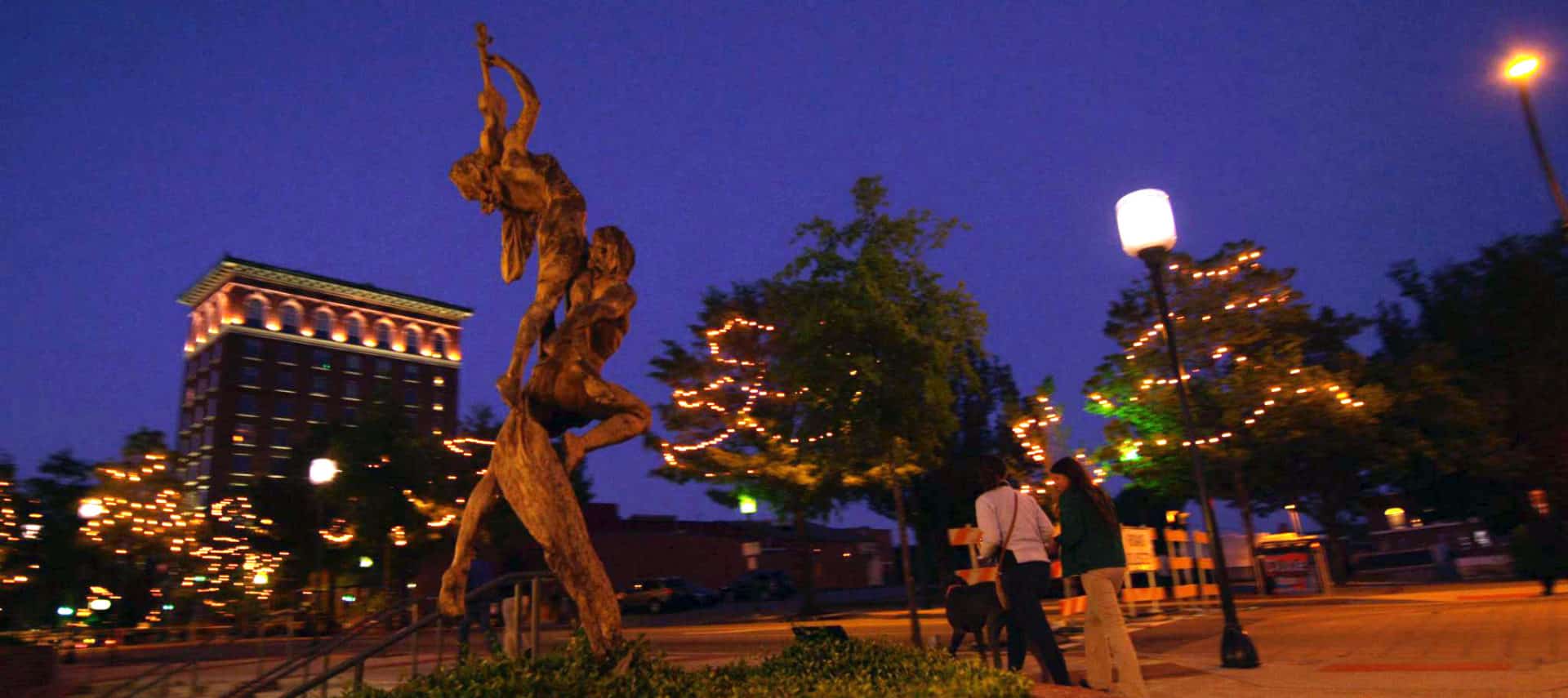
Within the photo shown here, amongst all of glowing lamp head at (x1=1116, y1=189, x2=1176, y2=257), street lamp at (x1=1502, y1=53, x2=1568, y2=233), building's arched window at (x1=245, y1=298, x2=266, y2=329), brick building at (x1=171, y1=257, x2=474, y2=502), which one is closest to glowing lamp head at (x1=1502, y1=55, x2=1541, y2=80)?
street lamp at (x1=1502, y1=53, x2=1568, y2=233)

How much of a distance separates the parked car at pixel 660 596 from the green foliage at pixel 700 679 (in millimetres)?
33718

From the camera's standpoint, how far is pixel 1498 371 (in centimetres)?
2967

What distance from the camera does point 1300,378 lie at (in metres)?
23.3

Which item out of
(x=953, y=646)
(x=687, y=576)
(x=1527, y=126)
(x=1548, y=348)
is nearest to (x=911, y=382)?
(x=953, y=646)

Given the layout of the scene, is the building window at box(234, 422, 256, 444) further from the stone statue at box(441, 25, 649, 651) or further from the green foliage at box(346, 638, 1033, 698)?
the green foliage at box(346, 638, 1033, 698)

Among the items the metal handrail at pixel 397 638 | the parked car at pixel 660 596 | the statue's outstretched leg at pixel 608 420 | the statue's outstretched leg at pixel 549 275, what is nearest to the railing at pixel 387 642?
the metal handrail at pixel 397 638

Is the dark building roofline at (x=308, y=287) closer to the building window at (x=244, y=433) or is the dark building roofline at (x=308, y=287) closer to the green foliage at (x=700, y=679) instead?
the building window at (x=244, y=433)

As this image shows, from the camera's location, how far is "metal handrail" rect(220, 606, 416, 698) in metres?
5.84

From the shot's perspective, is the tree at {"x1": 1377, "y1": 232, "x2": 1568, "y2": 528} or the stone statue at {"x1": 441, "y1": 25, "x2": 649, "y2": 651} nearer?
the stone statue at {"x1": 441, "y1": 25, "x2": 649, "y2": 651}

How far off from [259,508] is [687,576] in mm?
21969

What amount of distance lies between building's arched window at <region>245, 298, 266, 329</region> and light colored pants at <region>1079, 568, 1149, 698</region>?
94181mm

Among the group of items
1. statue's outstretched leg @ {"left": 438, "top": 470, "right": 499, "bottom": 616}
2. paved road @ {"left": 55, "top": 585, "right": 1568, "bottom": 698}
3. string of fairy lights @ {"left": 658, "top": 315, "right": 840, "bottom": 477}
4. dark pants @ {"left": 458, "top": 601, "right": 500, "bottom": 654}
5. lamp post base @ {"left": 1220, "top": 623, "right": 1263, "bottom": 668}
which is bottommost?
paved road @ {"left": 55, "top": 585, "right": 1568, "bottom": 698}

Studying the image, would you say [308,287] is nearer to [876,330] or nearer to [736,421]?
[736,421]

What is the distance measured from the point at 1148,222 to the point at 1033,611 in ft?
18.5
